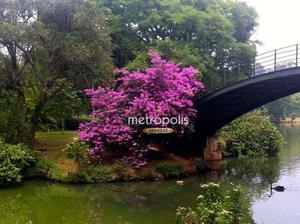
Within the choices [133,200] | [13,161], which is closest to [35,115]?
[13,161]

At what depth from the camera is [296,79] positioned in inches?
750

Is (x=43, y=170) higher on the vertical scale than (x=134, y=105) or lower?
lower

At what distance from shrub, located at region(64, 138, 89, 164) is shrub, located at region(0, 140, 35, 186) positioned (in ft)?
5.75

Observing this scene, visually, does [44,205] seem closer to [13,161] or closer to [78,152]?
[13,161]

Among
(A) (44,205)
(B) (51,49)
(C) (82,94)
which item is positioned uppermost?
(B) (51,49)

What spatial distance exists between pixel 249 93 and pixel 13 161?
10946 millimetres

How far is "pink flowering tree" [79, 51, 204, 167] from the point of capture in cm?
2205

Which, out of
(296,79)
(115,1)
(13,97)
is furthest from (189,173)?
(115,1)

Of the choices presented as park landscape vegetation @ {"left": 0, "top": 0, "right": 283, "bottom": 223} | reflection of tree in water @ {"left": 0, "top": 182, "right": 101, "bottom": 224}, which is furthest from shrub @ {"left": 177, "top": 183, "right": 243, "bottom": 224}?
park landscape vegetation @ {"left": 0, "top": 0, "right": 283, "bottom": 223}

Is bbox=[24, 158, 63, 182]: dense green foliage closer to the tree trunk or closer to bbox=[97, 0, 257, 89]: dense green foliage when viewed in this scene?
the tree trunk

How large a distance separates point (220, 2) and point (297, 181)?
16271 mm

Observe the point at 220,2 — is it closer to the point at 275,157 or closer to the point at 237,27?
the point at 237,27

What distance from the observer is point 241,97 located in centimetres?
2323

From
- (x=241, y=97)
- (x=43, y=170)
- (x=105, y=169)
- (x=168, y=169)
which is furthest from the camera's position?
(x=241, y=97)
